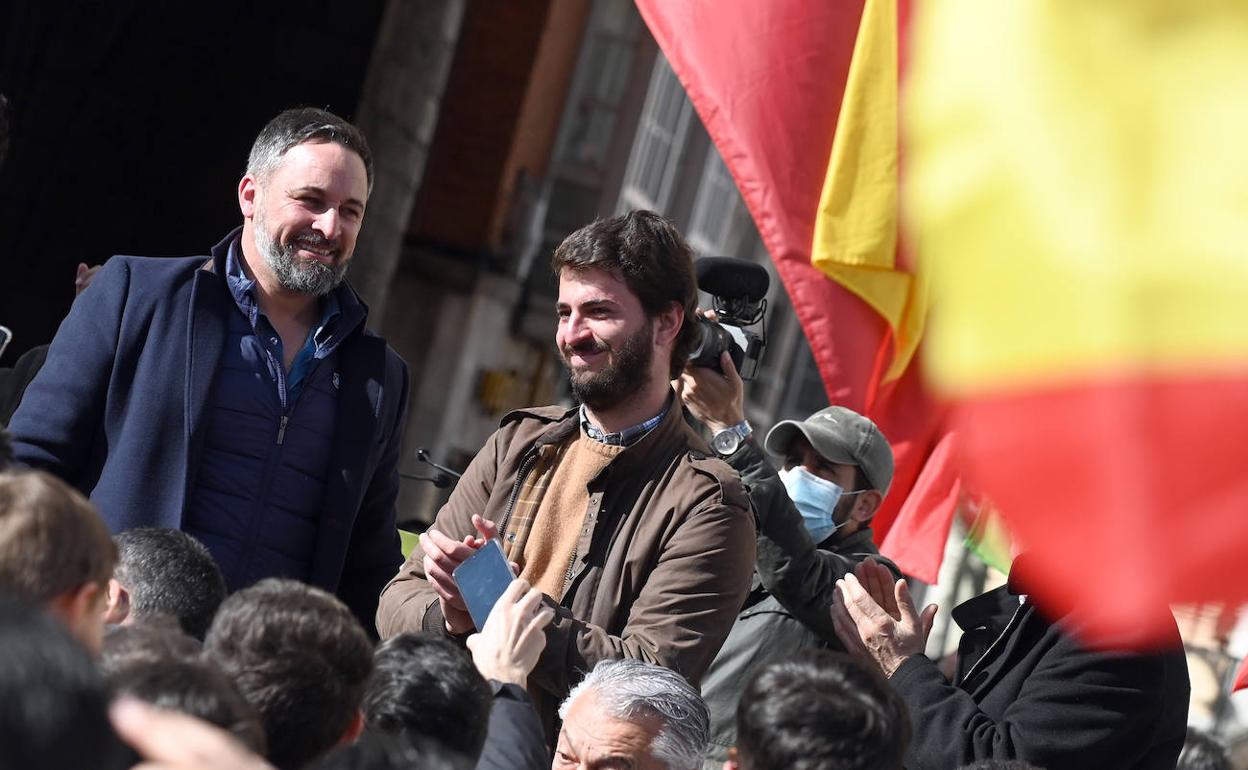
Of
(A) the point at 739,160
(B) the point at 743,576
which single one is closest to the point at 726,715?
(B) the point at 743,576

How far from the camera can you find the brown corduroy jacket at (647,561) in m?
3.69

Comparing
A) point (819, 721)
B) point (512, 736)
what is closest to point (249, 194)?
point (512, 736)

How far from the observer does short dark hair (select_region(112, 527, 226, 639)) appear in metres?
3.25

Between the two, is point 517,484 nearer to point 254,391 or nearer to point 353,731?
point 254,391

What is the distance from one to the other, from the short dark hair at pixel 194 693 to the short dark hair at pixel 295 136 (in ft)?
6.26

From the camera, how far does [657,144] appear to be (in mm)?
18047

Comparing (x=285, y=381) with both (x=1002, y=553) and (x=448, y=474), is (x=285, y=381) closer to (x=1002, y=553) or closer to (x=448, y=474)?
(x=448, y=474)

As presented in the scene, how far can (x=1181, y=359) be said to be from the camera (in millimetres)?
1557

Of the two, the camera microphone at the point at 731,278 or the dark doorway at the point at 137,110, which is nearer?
the camera microphone at the point at 731,278

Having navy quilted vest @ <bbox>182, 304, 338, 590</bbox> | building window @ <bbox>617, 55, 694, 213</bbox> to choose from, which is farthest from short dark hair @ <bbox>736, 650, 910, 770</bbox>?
building window @ <bbox>617, 55, 694, 213</bbox>

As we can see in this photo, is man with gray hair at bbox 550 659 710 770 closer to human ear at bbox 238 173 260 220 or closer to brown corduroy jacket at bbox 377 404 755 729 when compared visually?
brown corduroy jacket at bbox 377 404 755 729

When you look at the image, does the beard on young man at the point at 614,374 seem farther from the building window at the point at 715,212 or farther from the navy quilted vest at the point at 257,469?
the building window at the point at 715,212

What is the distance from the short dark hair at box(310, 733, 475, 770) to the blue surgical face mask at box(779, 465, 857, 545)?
8.30ft

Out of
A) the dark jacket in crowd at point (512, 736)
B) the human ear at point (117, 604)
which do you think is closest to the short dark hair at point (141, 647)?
the human ear at point (117, 604)
